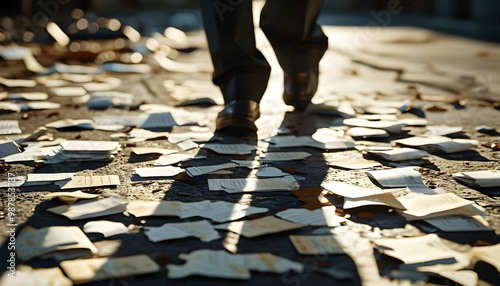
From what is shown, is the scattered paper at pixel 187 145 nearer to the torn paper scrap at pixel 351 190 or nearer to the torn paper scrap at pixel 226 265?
the torn paper scrap at pixel 351 190

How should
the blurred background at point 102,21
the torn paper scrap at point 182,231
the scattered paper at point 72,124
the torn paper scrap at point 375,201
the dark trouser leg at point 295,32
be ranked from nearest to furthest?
the torn paper scrap at point 182,231, the torn paper scrap at point 375,201, the scattered paper at point 72,124, the dark trouser leg at point 295,32, the blurred background at point 102,21

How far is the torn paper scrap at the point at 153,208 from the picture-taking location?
1.84 meters

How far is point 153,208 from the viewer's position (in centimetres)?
188

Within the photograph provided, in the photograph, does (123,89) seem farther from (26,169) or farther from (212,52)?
(26,169)

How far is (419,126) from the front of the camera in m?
3.12

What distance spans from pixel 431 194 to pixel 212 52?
1258 millimetres

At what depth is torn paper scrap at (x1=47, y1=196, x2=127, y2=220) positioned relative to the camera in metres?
1.83

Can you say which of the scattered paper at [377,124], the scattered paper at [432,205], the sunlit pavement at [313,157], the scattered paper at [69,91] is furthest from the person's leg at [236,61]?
the scattered paper at [69,91]

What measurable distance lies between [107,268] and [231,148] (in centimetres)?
120

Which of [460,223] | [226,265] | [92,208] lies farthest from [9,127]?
[460,223]

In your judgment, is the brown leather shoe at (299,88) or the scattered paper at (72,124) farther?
the brown leather shoe at (299,88)

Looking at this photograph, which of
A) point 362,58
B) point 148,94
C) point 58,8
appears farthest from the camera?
point 58,8

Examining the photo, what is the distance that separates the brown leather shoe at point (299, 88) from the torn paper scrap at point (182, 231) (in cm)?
171

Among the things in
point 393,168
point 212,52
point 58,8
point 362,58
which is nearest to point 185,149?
point 212,52
